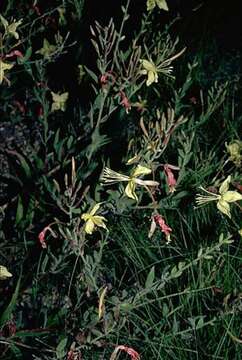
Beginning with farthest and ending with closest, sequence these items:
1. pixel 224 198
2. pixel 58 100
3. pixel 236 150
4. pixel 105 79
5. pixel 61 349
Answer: pixel 58 100 < pixel 236 150 < pixel 105 79 < pixel 61 349 < pixel 224 198

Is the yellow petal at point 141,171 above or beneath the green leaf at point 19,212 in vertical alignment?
above

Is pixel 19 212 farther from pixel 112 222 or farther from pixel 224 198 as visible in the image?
pixel 224 198

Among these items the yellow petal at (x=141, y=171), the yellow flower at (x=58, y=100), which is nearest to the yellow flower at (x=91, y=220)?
the yellow petal at (x=141, y=171)

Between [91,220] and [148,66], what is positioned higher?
[148,66]

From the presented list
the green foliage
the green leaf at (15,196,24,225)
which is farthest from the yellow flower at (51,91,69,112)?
the green leaf at (15,196,24,225)

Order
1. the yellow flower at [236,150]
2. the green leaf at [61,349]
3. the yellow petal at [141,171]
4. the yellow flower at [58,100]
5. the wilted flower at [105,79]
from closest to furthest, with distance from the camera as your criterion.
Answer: the yellow petal at [141,171] < the green leaf at [61,349] < the wilted flower at [105,79] < the yellow flower at [236,150] < the yellow flower at [58,100]

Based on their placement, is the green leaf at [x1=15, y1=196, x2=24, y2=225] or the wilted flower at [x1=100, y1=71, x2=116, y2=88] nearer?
the wilted flower at [x1=100, y1=71, x2=116, y2=88]

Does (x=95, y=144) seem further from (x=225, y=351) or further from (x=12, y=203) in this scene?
(x=225, y=351)

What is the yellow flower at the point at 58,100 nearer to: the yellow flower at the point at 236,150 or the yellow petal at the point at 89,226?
the yellow flower at the point at 236,150

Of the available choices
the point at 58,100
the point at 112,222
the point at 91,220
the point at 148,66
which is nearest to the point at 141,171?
the point at 91,220

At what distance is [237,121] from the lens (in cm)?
213

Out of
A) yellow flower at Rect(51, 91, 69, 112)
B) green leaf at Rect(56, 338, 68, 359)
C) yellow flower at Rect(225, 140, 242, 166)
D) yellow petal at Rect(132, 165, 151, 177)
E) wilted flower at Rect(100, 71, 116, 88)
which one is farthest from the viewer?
yellow flower at Rect(51, 91, 69, 112)

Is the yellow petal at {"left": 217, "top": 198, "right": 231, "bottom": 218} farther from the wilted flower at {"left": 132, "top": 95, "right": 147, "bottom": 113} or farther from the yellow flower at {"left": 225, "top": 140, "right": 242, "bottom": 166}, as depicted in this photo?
the wilted flower at {"left": 132, "top": 95, "right": 147, "bottom": 113}

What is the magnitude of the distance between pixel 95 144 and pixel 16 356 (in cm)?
55
